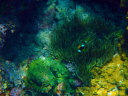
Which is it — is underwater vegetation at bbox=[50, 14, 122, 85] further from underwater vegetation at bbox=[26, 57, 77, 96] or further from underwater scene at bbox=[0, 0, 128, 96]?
underwater vegetation at bbox=[26, 57, 77, 96]

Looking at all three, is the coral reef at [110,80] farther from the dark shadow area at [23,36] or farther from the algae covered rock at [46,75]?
the dark shadow area at [23,36]

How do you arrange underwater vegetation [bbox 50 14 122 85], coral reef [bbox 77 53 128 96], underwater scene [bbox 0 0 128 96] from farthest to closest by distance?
underwater vegetation [bbox 50 14 122 85] < underwater scene [bbox 0 0 128 96] < coral reef [bbox 77 53 128 96]

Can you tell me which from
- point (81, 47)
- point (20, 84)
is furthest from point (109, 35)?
point (20, 84)

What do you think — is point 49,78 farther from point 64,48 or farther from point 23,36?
point 23,36

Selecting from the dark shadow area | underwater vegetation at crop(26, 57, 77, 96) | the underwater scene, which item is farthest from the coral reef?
the dark shadow area

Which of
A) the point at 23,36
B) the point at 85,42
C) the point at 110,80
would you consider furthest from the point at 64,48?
the point at 23,36

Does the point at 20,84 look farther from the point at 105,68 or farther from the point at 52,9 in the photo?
the point at 52,9

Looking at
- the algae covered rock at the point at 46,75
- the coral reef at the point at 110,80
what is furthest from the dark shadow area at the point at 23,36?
the coral reef at the point at 110,80
